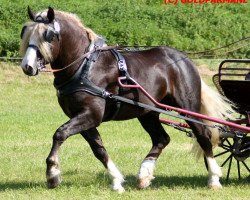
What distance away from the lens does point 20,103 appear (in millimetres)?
16859

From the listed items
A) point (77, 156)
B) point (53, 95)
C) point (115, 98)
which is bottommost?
point (53, 95)

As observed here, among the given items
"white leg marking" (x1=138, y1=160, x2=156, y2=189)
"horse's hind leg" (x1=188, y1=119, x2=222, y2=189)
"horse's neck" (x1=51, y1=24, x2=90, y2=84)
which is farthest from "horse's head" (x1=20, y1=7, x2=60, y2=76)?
"horse's hind leg" (x1=188, y1=119, x2=222, y2=189)

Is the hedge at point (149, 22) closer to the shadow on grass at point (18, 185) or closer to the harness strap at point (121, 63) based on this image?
the shadow on grass at point (18, 185)

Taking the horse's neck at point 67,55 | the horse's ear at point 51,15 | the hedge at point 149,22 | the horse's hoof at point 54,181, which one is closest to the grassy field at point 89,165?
the horse's hoof at point 54,181

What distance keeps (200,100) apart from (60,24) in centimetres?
195

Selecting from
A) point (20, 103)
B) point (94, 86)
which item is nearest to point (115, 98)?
point (94, 86)

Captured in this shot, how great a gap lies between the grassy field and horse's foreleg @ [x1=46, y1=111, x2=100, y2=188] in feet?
0.70

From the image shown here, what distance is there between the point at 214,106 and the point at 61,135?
2038 millimetres

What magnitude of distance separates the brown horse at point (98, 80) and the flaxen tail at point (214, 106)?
1 centimetres

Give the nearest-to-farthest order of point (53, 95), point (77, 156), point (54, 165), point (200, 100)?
1. point (54, 165)
2. point (200, 100)
3. point (77, 156)
4. point (53, 95)

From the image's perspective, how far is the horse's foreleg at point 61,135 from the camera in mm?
6234

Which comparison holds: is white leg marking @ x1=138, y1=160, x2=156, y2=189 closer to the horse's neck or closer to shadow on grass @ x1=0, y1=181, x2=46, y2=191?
shadow on grass @ x1=0, y1=181, x2=46, y2=191

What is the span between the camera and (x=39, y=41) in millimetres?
6270

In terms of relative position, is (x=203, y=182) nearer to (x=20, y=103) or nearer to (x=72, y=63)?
(x=72, y=63)
